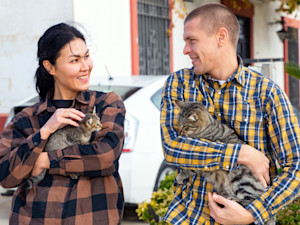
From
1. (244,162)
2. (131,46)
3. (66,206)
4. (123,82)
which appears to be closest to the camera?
(244,162)

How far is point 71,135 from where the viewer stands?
105 inches

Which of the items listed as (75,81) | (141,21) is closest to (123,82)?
(75,81)

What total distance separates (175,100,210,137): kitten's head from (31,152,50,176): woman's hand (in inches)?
28.0

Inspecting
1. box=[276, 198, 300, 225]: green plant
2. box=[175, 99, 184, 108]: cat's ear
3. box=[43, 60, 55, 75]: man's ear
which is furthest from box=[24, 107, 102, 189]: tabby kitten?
box=[276, 198, 300, 225]: green plant

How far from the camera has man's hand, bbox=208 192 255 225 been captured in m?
2.15

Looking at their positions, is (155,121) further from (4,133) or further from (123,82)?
(4,133)

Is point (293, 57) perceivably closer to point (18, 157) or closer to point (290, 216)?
point (290, 216)

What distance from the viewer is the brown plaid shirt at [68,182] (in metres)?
2.49

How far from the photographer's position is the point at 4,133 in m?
2.69

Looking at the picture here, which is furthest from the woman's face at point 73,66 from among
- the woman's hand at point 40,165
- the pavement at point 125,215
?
the pavement at point 125,215

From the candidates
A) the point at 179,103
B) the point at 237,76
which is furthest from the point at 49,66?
the point at 237,76

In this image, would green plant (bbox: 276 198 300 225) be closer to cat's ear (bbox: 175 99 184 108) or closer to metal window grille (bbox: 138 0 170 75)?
cat's ear (bbox: 175 99 184 108)

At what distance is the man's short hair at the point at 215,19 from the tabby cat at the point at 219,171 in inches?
14.9

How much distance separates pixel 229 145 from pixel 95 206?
800mm
